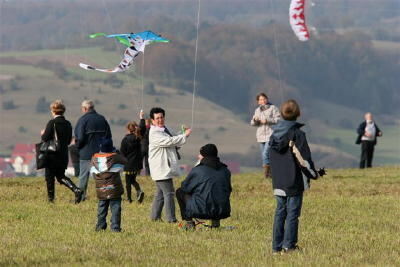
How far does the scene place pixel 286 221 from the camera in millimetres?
12148

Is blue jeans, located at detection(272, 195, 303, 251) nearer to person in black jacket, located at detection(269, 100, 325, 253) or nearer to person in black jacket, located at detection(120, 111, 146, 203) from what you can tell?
person in black jacket, located at detection(269, 100, 325, 253)

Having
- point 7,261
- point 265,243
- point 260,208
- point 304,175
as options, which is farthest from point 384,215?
point 7,261

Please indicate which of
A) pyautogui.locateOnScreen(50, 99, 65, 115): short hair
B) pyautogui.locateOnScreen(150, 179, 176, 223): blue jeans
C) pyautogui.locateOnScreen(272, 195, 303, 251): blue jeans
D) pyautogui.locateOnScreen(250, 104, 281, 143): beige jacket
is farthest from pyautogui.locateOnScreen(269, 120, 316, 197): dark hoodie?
pyautogui.locateOnScreen(250, 104, 281, 143): beige jacket

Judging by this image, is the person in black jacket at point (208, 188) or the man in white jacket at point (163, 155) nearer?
the person in black jacket at point (208, 188)

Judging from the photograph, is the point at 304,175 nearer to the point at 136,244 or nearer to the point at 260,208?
the point at 136,244

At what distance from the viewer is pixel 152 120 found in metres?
15.7

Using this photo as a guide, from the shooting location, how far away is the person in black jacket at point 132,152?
20.0 m

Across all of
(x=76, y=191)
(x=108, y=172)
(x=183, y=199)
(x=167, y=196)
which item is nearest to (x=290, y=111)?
(x=108, y=172)

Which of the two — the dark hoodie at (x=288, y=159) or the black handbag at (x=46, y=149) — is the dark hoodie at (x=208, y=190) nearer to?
the dark hoodie at (x=288, y=159)

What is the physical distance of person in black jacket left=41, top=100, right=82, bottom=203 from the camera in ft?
61.5

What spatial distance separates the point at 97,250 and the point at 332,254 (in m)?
2.53

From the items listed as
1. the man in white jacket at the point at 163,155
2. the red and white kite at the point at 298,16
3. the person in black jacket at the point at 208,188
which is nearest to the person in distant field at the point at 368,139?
the red and white kite at the point at 298,16

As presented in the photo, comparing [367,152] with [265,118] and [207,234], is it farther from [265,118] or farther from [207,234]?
[207,234]

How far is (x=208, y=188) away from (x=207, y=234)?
59cm
